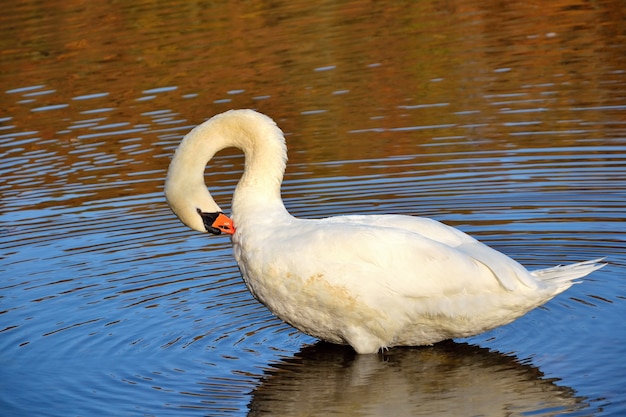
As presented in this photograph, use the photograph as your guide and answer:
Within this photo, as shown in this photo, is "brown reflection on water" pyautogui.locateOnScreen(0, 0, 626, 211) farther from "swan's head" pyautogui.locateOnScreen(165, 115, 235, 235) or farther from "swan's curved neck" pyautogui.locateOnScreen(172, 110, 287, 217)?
"swan's head" pyautogui.locateOnScreen(165, 115, 235, 235)

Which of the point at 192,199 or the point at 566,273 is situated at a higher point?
the point at 192,199

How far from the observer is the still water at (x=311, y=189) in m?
7.93

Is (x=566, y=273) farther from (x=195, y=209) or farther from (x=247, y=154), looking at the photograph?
(x=195, y=209)

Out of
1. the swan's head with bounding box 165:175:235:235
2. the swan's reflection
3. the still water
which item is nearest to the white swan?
the swan's head with bounding box 165:175:235:235

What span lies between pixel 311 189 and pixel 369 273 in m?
5.33

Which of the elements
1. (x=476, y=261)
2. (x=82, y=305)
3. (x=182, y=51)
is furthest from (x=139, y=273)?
(x=182, y=51)

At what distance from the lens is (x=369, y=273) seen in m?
7.82

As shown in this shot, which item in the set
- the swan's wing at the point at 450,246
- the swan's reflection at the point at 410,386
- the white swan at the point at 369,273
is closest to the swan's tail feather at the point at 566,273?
the white swan at the point at 369,273

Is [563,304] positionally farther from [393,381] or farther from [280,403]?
[280,403]

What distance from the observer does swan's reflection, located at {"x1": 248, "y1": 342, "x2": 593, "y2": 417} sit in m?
7.32

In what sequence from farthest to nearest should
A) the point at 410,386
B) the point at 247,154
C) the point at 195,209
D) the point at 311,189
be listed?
the point at 311,189, the point at 247,154, the point at 195,209, the point at 410,386

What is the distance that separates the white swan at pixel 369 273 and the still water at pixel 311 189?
0.36 metres

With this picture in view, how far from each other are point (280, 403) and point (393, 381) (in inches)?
30.3

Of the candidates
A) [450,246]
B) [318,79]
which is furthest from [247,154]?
[318,79]
